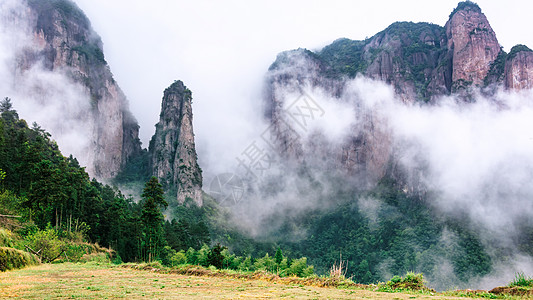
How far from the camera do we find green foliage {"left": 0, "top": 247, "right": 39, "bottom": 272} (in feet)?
79.6

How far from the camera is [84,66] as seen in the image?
169875 millimetres

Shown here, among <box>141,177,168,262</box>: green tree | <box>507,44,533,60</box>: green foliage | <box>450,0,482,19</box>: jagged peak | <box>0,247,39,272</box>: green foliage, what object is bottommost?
<box>0,247,39,272</box>: green foliage

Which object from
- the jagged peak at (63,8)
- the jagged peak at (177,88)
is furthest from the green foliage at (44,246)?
the jagged peak at (63,8)

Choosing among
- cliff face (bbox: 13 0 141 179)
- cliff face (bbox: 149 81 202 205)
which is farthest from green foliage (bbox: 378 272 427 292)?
cliff face (bbox: 13 0 141 179)

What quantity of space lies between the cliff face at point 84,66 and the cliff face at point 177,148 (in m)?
21.7

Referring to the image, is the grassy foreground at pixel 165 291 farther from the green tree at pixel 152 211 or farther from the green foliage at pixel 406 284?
the green tree at pixel 152 211

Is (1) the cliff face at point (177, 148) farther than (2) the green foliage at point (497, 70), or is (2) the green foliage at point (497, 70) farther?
(2) the green foliage at point (497, 70)

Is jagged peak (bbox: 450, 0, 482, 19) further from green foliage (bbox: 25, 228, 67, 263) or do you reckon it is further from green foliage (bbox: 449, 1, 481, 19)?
green foliage (bbox: 25, 228, 67, 263)

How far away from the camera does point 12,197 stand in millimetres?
49875

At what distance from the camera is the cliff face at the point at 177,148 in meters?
158

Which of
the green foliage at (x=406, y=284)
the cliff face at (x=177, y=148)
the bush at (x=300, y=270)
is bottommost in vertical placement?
the bush at (x=300, y=270)

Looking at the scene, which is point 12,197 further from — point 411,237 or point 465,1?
point 465,1

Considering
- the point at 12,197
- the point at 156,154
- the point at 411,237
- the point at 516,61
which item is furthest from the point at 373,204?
the point at 12,197

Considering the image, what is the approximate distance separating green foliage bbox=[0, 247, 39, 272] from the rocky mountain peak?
197 m
